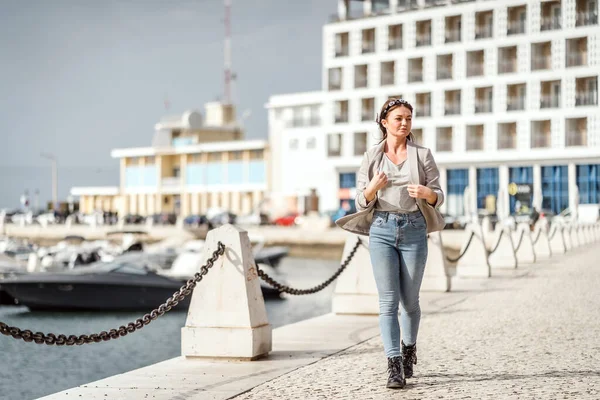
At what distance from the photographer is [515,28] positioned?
74.4 metres

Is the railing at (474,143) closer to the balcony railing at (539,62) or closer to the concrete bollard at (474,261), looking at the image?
the balcony railing at (539,62)

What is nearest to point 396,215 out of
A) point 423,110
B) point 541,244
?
point 541,244

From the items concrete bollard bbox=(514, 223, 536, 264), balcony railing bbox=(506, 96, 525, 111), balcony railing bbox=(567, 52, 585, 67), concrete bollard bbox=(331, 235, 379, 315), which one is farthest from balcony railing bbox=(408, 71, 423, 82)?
concrete bollard bbox=(331, 235, 379, 315)

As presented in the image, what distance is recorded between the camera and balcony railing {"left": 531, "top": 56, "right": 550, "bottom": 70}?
240 feet

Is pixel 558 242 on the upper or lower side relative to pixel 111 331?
lower

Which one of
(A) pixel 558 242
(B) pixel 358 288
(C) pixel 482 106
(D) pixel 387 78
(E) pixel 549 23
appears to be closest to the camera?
(B) pixel 358 288

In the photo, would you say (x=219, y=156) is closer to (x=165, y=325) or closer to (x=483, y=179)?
(x=483, y=179)

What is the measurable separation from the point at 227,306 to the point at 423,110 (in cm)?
7029

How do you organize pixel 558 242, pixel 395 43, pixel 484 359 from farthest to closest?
pixel 395 43 → pixel 558 242 → pixel 484 359

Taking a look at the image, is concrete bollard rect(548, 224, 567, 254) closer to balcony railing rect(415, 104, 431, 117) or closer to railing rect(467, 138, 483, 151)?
railing rect(467, 138, 483, 151)

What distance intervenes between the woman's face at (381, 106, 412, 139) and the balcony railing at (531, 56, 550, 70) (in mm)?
68279

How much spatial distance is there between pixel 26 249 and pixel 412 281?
44.5m

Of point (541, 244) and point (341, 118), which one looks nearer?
point (541, 244)

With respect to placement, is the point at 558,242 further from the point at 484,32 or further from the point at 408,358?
the point at 484,32
